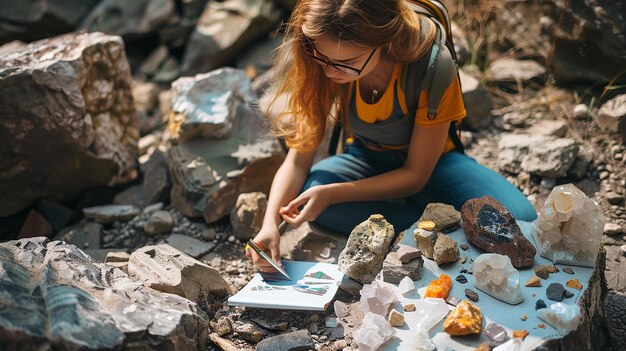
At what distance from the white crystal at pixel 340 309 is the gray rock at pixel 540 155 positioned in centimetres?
140

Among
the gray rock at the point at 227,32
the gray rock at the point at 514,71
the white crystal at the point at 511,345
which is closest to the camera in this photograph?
the white crystal at the point at 511,345

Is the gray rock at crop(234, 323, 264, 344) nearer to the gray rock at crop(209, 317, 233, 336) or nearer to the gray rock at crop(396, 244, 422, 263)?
the gray rock at crop(209, 317, 233, 336)

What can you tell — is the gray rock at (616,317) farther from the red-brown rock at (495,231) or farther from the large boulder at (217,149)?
the large boulder at (217,149)

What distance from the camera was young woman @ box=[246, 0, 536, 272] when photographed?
92.7 inches

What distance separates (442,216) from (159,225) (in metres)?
1.50

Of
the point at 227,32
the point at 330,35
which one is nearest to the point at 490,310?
the point at 330,35

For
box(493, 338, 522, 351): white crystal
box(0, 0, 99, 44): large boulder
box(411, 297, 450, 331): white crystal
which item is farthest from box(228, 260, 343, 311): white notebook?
box(0, 0, 99, 44): large boulder

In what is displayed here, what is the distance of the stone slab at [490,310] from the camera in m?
2.06

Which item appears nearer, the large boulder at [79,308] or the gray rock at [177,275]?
the large boulder at [79,308]

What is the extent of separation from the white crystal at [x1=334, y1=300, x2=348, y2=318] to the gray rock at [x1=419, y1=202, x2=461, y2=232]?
481 millimetres

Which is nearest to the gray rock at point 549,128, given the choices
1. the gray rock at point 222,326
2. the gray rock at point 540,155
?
the gray rock at point 540,155

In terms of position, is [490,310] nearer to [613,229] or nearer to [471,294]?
[471,294]

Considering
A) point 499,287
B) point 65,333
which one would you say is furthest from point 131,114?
point 499,287

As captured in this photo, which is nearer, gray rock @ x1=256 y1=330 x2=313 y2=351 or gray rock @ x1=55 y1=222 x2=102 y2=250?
gray rock @ x1=256 y1=330 x2=313 y2=351
